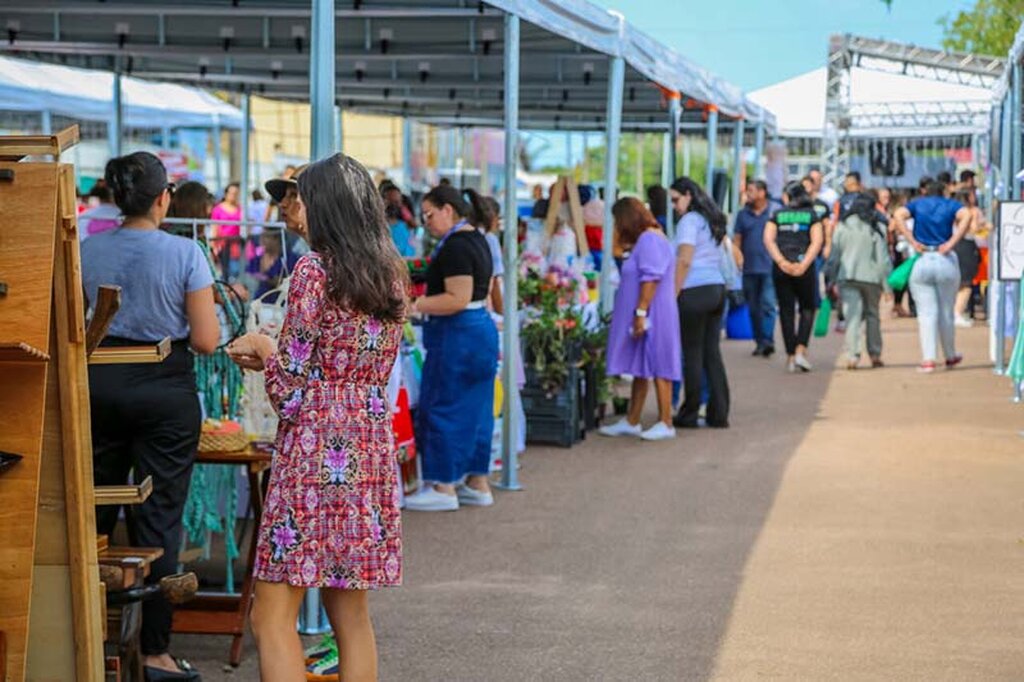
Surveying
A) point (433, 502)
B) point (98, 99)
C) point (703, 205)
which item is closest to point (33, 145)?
point (433, 502)

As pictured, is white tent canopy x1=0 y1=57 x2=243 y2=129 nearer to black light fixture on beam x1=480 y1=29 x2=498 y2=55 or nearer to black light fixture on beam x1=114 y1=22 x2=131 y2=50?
black light fixture on beam x1=114 y1=22 x2=131 y2=50

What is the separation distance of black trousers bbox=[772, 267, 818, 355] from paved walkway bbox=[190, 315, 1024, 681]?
427cm

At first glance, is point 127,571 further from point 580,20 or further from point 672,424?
point 672,424

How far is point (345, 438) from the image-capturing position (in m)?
4.78

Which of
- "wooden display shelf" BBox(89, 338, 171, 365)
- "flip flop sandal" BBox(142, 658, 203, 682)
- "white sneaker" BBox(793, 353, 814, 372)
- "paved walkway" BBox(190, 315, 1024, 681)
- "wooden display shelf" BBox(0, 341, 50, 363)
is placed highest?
"wooden display shelf" BBox(0, 341, 50, 363)

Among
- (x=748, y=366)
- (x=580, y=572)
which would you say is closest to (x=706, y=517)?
(x=580, y=572)

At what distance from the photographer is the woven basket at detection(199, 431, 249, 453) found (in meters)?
6.35

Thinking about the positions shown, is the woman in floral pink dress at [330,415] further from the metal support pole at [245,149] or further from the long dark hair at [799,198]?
the metal support pole at [245,149]

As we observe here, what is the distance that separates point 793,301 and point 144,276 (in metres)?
12.1

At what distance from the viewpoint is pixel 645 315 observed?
1177cm

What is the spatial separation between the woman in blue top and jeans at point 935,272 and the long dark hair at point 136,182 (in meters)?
12.0

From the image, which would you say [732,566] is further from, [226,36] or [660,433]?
[226,36]

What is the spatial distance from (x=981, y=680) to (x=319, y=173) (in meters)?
2.95

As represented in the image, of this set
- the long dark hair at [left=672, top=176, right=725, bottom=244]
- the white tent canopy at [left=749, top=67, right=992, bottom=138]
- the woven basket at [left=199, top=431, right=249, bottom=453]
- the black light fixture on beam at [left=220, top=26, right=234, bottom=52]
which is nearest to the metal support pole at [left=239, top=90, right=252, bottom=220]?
the black light fixture on beam at [left=220, top=26, right=234, bottom=52]
